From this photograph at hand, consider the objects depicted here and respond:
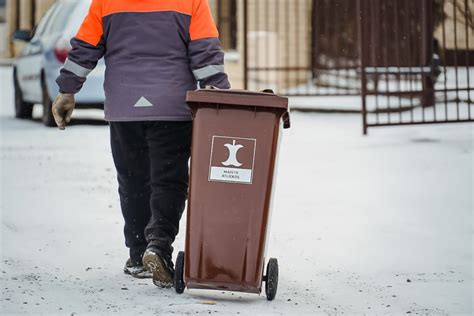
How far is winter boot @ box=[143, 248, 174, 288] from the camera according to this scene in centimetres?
486

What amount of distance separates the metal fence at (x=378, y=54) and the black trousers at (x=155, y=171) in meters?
5.83

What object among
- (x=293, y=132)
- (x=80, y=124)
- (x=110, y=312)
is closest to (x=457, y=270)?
(x=110, y=312)

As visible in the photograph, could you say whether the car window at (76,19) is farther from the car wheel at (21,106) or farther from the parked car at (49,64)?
the car wheel at (21,106)

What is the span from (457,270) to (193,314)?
67.1 inches

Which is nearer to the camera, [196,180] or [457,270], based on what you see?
[196,180]

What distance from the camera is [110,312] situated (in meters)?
4.47

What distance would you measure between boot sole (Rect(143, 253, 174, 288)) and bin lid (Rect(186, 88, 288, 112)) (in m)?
0.74

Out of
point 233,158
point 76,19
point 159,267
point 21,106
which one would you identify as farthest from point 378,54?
point 233,158

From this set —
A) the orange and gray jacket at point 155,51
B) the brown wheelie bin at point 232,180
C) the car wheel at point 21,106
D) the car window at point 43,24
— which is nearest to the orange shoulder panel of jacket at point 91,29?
the orange and gray jacket at point 155,51

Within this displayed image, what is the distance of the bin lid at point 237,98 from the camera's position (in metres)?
4.58

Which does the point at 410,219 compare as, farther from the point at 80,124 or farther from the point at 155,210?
the point at 80,124

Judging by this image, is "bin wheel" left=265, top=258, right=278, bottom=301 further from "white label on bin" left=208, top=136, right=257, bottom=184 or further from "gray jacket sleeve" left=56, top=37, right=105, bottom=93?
"gray jacket sleeve" left=56, top=37, right=105, bottom=93

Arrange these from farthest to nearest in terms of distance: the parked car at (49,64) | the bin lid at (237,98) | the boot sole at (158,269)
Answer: the parked car at (49,64) → the boot sole at (158,269) → the bin lid at (237,98)

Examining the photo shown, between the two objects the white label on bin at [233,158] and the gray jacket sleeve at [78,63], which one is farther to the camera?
the gray jacket sleeve at [78,63]
